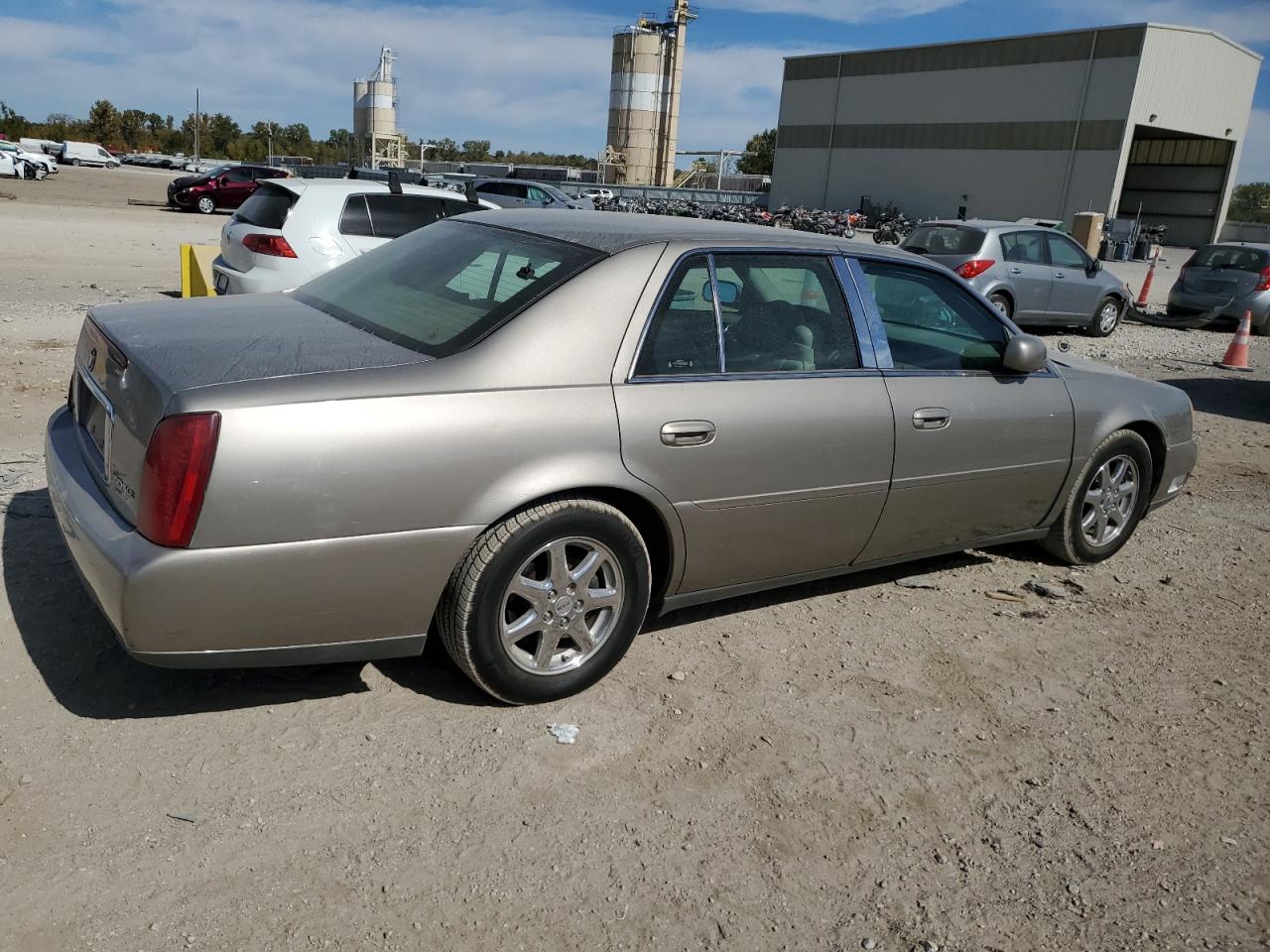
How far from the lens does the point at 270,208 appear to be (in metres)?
9.96

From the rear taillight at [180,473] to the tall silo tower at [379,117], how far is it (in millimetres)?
89878

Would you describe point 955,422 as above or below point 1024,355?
below

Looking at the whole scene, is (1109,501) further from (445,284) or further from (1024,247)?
(1024,247)

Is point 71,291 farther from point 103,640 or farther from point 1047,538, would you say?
point 1047,538

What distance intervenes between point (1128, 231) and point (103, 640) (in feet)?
136

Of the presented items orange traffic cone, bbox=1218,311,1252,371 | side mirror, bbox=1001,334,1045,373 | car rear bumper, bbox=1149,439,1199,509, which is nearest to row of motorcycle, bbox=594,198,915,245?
orange traffic cone, bbox=1218,311,1252,371

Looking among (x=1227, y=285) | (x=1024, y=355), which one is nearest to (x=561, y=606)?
(x=1024, y=355)

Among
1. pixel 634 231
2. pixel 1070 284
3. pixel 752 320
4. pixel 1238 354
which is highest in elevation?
pixel 634 231

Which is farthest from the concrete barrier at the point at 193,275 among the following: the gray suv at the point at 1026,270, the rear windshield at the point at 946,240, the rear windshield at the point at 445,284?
the gray suv at the point at 1026,270

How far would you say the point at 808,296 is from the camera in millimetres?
4211

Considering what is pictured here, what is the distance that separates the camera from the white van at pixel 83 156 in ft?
226

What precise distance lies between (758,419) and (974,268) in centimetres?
1107

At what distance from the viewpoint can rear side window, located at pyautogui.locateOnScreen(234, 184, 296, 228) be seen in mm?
9782

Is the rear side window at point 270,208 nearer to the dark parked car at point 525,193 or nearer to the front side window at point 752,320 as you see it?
the front side window at point 752,320
